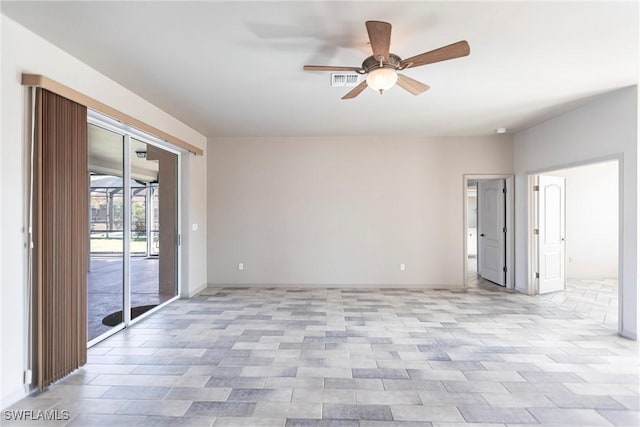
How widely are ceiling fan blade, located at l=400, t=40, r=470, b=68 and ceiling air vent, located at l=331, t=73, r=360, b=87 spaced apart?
67cm

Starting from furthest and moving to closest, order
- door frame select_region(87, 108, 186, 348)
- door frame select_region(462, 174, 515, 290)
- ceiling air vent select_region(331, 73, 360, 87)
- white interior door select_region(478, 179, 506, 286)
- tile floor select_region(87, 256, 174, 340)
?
1. white interior door select_region(478, 179, 506, 286)
2. door frame select_region(462, 174, 515, 290)
3. tile floor select_region(87, 256, 174, 340)
4. door frame select_region(87, 108, 186, 348)
5. ceiling air vent select_region(331, 73, 360, 87)

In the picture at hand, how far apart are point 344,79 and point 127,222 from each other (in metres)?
3.08

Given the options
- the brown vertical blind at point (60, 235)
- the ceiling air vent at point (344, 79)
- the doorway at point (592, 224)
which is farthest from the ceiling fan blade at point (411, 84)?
the doorway at point (592, 224)

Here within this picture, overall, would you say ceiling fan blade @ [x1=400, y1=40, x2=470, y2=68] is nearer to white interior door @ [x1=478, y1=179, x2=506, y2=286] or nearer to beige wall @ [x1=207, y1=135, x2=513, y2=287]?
beige wall @ [x1=207, y1=135, x2=513, y2=287]

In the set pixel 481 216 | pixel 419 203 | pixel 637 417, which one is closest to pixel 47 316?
pixel 637 417

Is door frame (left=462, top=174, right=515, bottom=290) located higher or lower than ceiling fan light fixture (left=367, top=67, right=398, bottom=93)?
lower

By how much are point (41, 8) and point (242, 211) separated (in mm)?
4176

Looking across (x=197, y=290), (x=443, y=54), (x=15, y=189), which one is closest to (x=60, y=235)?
(x=15, y=189)

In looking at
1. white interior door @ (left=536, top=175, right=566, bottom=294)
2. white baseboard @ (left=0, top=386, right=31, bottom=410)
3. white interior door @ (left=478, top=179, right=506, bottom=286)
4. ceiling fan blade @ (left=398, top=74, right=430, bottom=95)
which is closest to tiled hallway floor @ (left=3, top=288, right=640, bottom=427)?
white baseboard @ (left=0, top=386, right=31, bottom=410)

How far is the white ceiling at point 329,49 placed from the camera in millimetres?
2248

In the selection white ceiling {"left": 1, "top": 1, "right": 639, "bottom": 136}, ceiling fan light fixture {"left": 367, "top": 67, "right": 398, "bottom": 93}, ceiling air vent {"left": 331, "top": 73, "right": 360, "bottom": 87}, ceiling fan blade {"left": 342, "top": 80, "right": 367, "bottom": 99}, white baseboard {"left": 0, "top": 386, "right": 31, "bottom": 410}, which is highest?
white ceiling {"left": 1, "top": 1, "right": 639, "bottom": 136}

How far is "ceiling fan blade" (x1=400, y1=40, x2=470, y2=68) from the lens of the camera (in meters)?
2.21

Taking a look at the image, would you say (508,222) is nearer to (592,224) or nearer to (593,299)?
(593,299)

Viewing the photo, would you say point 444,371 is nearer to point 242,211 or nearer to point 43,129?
point 43,129
